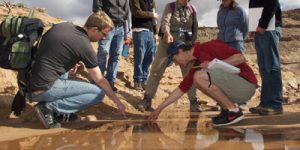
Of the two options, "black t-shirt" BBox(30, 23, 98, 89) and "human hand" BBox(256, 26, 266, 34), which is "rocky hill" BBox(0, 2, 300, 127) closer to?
"black t-shirt" BBox(30, 23, 98, 89)

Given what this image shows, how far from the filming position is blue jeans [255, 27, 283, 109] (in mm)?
5535

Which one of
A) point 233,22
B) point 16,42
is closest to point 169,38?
point 233,22

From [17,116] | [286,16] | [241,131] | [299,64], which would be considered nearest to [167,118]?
[241,131]

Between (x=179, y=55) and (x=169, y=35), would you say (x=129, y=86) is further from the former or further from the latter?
(x=179, y=55)

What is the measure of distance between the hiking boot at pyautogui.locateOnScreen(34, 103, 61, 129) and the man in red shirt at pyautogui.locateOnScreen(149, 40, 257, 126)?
1284 mm

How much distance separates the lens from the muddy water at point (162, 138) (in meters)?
4.04

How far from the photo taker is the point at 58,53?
4770mm

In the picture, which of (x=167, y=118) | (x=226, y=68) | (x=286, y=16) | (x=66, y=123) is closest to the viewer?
(x=226, y=68)

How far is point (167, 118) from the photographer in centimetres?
600

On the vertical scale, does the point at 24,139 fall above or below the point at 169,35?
below

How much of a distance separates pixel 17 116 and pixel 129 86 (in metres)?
2.61

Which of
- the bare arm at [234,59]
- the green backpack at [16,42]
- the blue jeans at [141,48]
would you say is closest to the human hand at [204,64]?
the bare arm at [234,59]

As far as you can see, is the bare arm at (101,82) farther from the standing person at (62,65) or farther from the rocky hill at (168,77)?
the rocky hill at (168,77)

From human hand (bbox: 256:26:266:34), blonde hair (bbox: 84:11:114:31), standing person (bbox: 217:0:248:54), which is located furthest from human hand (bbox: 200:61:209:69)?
standing person (bbox: 217:0:248:54)
